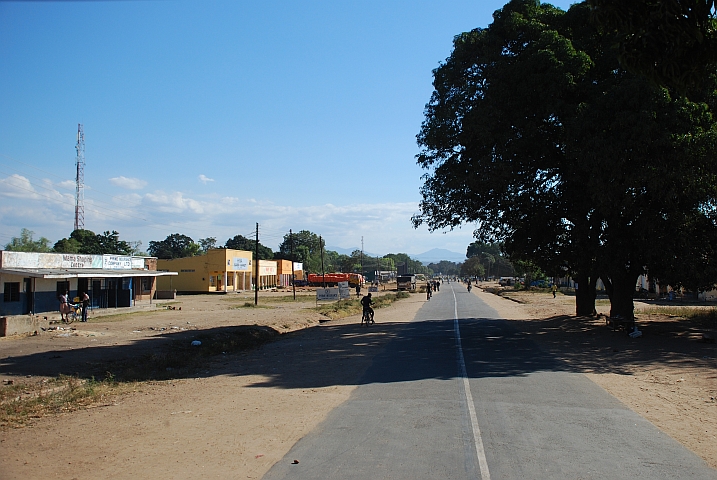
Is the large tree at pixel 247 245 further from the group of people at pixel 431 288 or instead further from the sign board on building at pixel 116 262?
the sign board on building at pixel 116 262

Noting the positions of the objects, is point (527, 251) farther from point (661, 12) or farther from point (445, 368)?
point (661, 12)

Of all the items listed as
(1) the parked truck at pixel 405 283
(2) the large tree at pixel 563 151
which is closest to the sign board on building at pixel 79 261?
(2) the large tree at pixel 563 151

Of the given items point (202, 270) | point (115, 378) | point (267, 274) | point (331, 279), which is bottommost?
point (115, 378)

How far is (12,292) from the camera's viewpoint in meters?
30.8

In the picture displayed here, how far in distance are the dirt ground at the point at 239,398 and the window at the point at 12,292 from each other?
8751mm

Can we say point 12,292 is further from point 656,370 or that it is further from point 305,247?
point 305,247

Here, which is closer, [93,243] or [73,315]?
[73,315]

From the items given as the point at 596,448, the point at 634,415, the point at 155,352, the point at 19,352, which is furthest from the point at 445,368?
the point at 19,352

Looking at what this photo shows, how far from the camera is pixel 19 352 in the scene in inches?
709

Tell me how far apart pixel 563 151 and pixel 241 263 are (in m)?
66.8

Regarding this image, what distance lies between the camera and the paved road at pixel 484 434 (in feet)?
21.2

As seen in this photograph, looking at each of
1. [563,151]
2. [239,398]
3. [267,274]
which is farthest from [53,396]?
[267,274]

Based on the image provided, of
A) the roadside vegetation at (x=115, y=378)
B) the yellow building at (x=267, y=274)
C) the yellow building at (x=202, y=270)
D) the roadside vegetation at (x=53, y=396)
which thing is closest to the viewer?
the roadside vegetation at (x=53, y=396)

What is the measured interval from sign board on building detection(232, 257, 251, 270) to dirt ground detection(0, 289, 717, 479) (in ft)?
192
